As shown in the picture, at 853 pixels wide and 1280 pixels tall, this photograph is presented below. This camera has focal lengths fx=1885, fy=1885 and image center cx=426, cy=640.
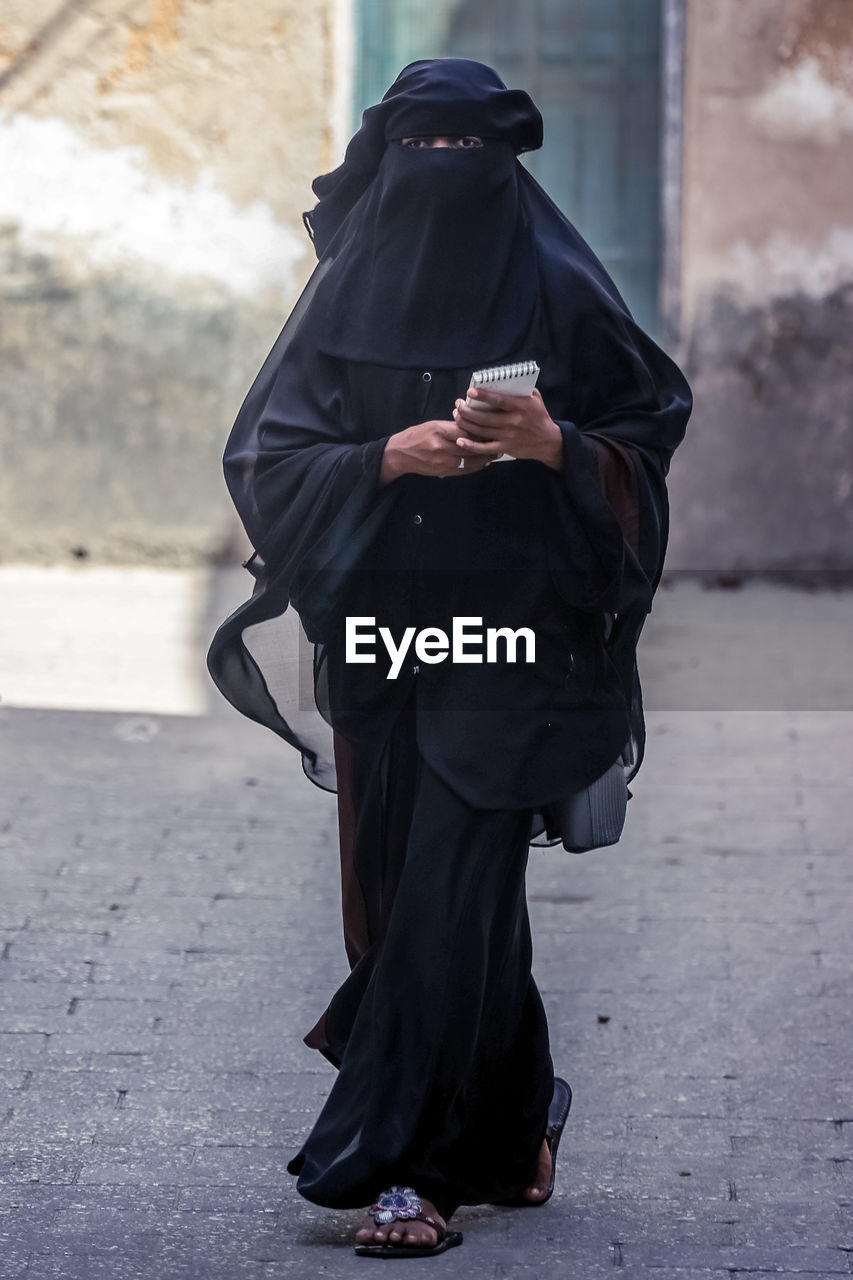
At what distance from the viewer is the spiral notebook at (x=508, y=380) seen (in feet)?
9.45

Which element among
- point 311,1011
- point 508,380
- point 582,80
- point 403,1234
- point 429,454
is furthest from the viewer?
point 582,80

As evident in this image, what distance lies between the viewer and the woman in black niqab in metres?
3.13

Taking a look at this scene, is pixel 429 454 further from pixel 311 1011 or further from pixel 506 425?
pixel 311 1011

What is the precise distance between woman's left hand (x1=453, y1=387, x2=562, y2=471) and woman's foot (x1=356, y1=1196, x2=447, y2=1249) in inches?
49.9

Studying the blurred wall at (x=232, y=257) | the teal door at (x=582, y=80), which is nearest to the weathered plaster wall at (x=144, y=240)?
the blurred wall at (x=232, y=257)

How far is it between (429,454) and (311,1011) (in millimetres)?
1832

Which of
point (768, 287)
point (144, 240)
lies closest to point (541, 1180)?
point (768, 287)

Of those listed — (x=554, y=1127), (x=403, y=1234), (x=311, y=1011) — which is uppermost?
(x=403, y=1234)

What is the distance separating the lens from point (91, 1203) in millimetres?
3355

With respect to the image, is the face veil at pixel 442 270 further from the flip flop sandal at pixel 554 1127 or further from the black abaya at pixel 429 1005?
the flip flop sandal at pixel 554 1127

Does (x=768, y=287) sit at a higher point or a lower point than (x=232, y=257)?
lower

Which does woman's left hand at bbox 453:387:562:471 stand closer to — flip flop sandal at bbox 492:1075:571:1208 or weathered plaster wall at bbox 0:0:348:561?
flip flop sandal at bbox 492:1075:571:1208

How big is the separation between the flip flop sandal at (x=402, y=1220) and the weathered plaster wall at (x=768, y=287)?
21.9 ft

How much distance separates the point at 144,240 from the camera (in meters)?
9.31
